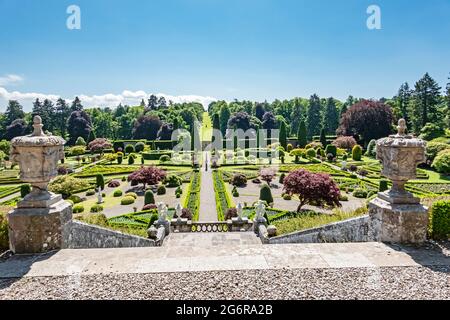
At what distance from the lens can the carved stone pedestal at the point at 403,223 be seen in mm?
4891

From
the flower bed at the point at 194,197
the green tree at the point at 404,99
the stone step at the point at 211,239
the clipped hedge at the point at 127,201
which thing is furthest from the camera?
the green tree at the point at 404,99

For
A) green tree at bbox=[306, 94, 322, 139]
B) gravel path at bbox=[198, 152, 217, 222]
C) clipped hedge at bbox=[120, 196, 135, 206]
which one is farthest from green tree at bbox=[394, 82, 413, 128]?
clipped hedge at bbox=[120, 196, 135, 206]

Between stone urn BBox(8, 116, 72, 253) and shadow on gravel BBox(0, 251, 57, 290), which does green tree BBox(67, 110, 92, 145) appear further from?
shadow on gravel BBox(0, 251, 57, 290)

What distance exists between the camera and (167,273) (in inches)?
152

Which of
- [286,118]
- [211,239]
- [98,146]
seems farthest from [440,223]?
[286,118]

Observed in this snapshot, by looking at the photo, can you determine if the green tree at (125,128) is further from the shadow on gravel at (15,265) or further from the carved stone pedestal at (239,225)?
the shadow on gravel at (15,265)

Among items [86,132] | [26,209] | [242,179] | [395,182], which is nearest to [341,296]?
[395,182]

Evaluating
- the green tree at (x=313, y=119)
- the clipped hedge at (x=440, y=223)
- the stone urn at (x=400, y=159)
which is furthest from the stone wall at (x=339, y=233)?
the green tree at (x=313, y=119)

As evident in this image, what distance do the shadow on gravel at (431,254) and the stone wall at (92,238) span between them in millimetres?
5170

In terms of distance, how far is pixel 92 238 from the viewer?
19.9ft

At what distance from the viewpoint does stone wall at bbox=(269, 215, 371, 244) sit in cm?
588

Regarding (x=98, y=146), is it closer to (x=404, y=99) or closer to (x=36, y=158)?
(x=36, y=158)

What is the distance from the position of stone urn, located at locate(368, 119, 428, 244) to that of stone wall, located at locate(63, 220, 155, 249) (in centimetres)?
514

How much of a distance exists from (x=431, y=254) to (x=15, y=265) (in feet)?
19.2
